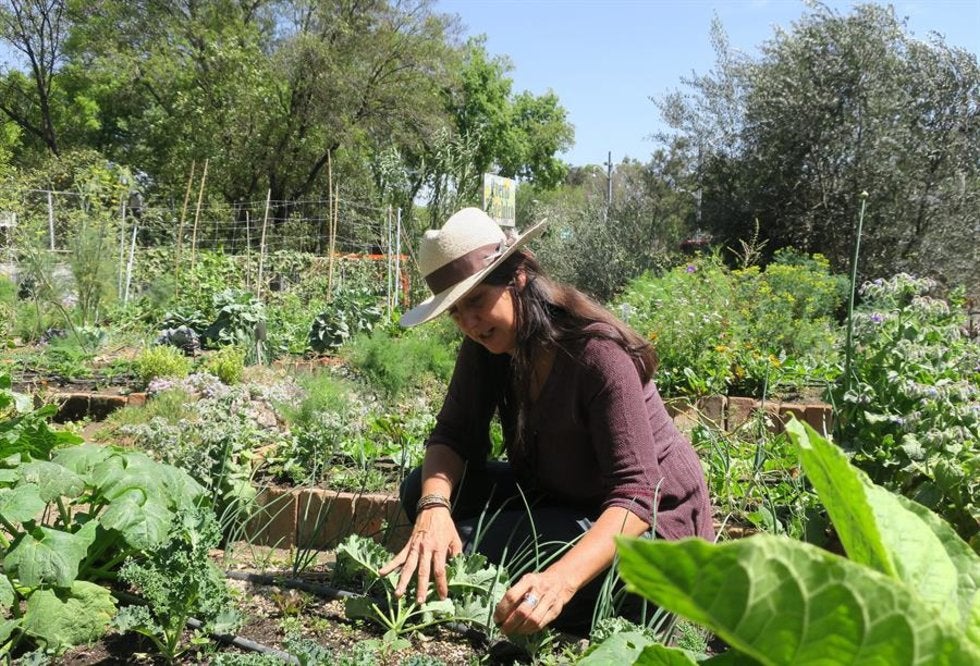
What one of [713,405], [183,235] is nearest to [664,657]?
[713,405]

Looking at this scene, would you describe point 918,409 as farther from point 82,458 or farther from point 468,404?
point 82,458

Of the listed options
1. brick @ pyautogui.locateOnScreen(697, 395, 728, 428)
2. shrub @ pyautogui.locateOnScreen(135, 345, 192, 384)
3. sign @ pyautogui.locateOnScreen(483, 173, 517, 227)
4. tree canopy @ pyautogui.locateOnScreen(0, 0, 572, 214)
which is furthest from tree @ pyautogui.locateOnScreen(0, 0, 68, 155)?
brick @ pyautogui.locateOnScreen(697, 395, 728, 428)

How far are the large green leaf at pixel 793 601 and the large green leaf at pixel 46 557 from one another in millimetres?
1855

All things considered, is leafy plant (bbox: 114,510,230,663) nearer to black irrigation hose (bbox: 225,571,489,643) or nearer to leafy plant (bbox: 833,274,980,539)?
black irrigation hose (bbox: 225,571,489,643)

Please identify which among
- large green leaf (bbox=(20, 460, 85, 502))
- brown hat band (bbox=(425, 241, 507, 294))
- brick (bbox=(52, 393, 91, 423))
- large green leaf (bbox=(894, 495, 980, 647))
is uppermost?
brown hat band (bbox=(425, 241, 507, 294))

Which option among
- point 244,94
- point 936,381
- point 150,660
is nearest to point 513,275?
point 150,660

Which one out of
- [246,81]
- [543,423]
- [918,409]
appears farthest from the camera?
[246,81]

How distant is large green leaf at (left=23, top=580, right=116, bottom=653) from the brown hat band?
1.21 m

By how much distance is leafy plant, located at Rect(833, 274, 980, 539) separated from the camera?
102 inches

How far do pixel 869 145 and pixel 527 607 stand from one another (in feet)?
40.1

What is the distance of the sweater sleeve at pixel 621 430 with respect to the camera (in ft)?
7.27

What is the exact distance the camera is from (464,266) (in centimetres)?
241

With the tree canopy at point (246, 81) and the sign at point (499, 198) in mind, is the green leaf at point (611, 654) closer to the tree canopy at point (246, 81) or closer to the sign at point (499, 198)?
the sign at point (499, 198)

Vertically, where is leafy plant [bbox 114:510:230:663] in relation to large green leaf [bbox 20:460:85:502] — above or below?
below
